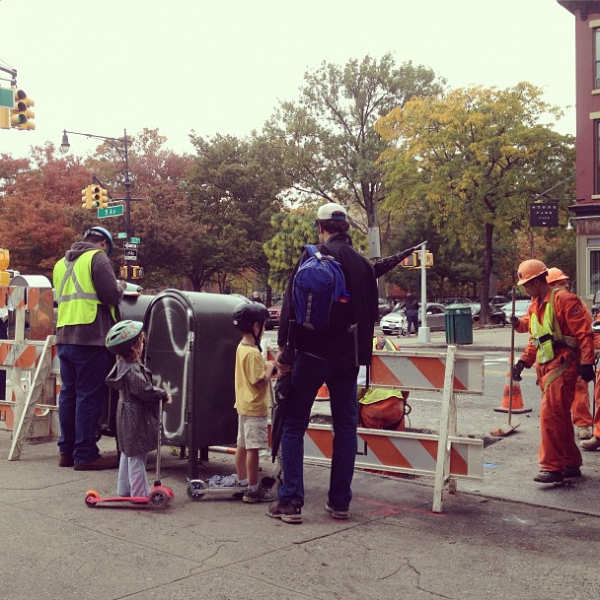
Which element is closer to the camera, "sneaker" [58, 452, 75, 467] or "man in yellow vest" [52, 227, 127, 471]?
"man in yellow vest" [52, 227, 127, 471]

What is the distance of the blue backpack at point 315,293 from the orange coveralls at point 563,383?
2278 mm

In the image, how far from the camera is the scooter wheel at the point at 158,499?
16.6 feet

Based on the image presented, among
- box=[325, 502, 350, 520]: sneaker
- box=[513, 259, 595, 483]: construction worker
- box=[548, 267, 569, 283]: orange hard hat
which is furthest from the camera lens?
box=[548, 267, 569, 283]: orange hard hat

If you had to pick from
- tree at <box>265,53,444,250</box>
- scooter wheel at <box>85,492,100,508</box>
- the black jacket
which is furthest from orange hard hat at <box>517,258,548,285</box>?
tree at <box>265,53,444,250</box>

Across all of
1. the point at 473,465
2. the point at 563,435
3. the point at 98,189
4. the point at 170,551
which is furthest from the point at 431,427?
the point at 98,189

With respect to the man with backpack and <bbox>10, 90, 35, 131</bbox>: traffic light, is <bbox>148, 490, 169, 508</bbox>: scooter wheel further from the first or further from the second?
<bbox>10, 90, 35, 131</bbox>: traffic light

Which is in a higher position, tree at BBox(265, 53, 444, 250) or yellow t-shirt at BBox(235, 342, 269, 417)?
tree at BBox(265, 53, 444, 250)

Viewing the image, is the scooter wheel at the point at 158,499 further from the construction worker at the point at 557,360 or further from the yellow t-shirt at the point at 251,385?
the construction worker at the point at 557,360

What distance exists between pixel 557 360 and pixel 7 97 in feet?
53.5

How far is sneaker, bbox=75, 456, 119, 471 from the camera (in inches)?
247

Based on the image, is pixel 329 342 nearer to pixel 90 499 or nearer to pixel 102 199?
pixel 90 499

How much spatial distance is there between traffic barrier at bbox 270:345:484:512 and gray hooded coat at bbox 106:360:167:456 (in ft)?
3.86

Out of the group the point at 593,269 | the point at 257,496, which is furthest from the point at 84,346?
the point at 593,269

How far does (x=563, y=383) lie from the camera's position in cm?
603
